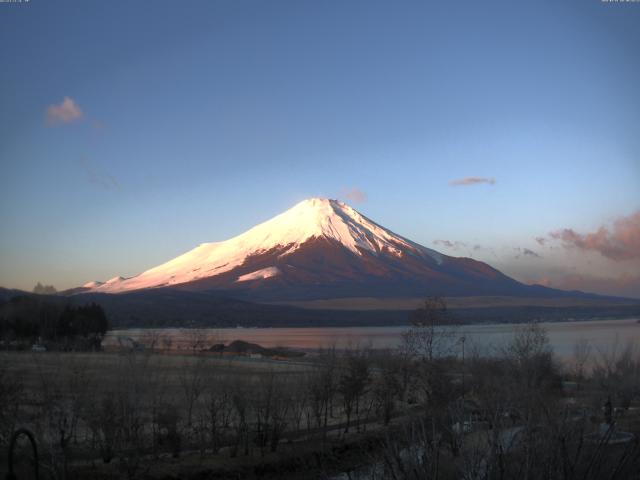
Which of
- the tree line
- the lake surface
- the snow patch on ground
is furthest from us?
the snow patch on ground

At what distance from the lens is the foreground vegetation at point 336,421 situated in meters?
8.97

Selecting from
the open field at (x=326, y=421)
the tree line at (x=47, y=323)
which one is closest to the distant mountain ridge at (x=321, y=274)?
the tree line at (x=47, y=323)

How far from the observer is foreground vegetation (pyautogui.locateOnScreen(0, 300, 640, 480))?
897 centimetres

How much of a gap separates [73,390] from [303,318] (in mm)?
114008

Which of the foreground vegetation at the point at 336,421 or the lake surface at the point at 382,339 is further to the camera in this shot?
the lake surface at the point at 382,339

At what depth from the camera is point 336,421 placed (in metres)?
23.8

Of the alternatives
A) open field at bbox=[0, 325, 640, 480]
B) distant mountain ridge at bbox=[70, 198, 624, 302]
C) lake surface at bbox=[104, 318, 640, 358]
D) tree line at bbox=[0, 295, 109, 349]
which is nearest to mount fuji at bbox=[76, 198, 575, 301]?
distant mountain ridge at bbox=[70, 198, 624, 302]

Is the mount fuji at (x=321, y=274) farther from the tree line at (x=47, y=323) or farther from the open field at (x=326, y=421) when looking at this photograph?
the open field at (x=326, y=421)

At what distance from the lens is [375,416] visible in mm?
24453

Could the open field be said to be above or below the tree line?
below

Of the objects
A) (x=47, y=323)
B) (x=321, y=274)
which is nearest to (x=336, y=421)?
(x=47, y=323)

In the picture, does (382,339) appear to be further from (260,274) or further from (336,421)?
(260,274)

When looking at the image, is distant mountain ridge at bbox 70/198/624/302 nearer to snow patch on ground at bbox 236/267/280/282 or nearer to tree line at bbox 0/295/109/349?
snow patch on ground at bbox 236/267/280/282

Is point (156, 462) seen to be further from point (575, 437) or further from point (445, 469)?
point (575, 437)
